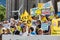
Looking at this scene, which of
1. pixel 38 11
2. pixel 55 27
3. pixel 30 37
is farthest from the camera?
pixel 38 11

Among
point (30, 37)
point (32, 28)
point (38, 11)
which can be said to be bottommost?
point (30, 37)

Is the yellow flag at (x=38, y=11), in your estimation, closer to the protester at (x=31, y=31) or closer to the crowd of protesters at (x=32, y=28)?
the crowd of protesters at (x=32, y=28)

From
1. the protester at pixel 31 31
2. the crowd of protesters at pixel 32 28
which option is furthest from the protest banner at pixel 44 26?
the protester at pixel 31 31

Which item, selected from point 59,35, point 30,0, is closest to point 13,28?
point 59,35

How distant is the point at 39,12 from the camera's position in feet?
14.6

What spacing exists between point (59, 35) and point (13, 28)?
4.15ft

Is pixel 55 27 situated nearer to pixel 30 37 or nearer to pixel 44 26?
pixel 44 26

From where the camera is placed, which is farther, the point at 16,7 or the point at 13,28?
the point at 16,7

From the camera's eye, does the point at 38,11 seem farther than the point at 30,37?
Yes

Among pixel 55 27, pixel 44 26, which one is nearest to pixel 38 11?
pixel 44 26

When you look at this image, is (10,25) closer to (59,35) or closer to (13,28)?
(13,28)

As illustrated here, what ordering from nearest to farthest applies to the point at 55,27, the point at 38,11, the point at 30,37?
the point at 55,27 → the point at 30,37 → the point at 38,11

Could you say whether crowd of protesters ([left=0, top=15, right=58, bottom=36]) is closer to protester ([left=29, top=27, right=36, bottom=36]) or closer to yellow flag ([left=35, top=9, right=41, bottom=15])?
protester ([left=29, top=27, right=36, bottom=36])

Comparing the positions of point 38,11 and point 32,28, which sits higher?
point 38,11
